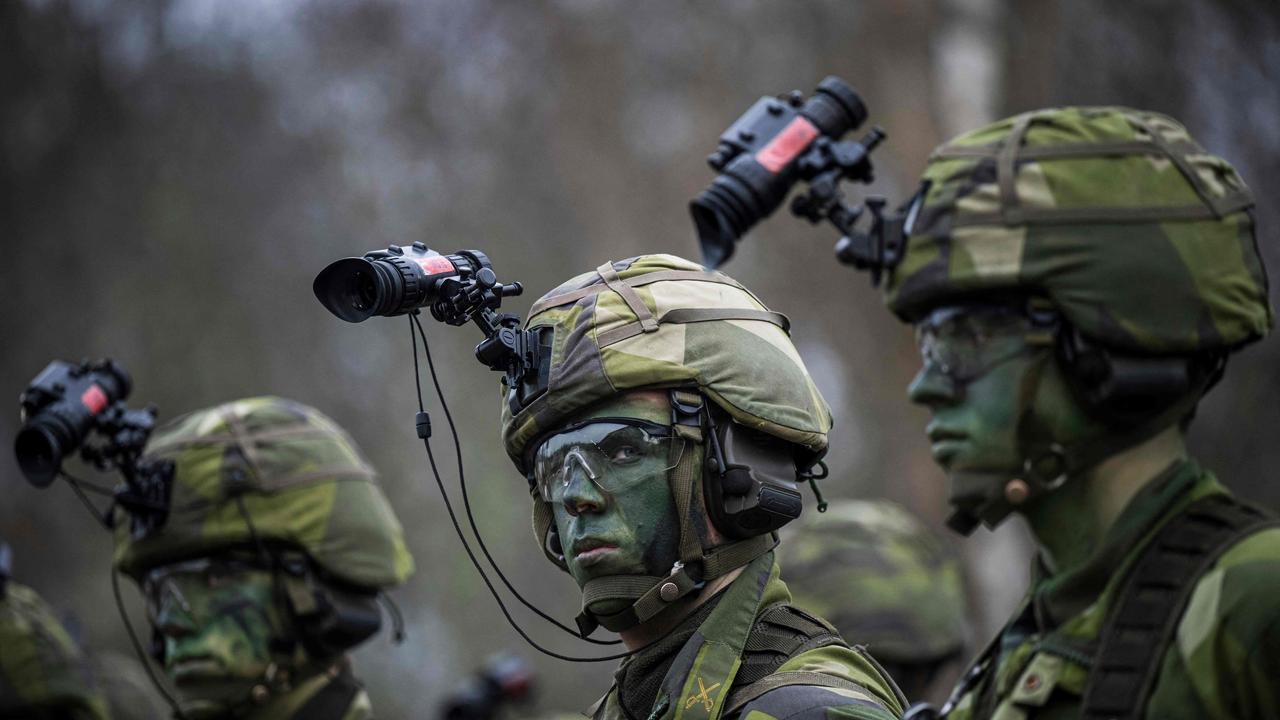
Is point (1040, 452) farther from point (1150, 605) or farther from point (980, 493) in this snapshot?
point (1150, 605)

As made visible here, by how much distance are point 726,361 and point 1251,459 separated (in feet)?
34.4

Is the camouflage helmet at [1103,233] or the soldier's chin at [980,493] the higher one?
the camouflage helmet at [1103,233]

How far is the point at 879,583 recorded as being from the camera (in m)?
6.78

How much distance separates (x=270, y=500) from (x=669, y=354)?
9.84 ft

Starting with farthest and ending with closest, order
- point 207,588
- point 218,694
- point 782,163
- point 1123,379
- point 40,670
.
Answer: point 40,670 → point 207,588 → point 218,694 → point 782,163 → point 1123,379

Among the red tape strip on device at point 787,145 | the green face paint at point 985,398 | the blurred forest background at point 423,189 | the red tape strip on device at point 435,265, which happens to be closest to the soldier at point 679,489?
the red tape strip on device at point 435,265

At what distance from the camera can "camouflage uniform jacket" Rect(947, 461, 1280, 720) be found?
254 cm

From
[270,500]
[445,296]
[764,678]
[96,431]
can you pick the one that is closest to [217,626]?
[270,500]

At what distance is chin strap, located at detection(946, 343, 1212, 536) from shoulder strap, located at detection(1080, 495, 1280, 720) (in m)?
0.18

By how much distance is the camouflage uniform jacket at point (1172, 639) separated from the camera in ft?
8.32

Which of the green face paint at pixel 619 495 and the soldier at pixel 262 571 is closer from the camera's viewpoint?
the green face paint at pixel 619 495

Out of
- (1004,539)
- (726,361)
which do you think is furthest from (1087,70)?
(726,361)

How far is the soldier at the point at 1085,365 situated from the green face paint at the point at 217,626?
3837 millimetres

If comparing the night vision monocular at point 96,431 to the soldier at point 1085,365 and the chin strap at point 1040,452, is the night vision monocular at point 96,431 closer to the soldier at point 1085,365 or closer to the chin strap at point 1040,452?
the soldier at point 1085,365
